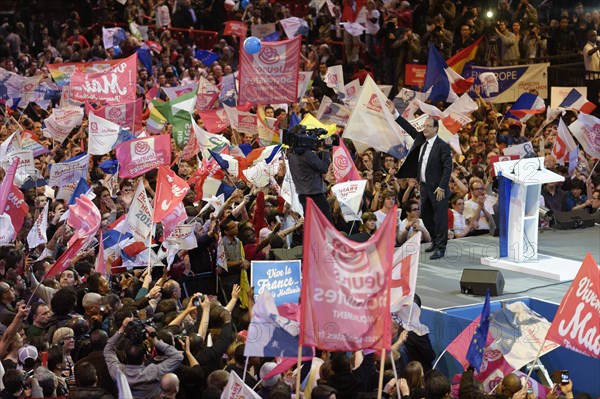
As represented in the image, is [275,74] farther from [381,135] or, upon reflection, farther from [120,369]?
[120,369]

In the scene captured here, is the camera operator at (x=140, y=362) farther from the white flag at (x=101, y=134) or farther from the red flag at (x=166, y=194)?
the white flag at (x=101, y=134)

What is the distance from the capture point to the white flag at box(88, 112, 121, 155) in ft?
55.1

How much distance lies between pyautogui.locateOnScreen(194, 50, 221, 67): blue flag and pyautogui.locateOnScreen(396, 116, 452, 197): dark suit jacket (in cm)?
1204

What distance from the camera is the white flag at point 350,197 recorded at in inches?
560

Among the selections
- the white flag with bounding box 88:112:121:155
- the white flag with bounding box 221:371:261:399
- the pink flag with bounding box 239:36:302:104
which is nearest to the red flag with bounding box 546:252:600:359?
the white flag with bounding box 221:371:261:399

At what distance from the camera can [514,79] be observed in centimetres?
2266

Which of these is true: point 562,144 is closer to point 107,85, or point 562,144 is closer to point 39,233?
point 107,85

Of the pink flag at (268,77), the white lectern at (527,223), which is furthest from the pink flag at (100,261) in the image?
the pink flag at (268,77)

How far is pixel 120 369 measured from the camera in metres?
9.12

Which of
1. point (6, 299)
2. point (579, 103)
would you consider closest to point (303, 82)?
point (579, 103)

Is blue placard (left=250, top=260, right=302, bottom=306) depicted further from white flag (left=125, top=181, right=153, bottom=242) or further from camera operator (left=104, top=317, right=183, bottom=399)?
white flag (left=125, top=181, right=153, bottom=242)

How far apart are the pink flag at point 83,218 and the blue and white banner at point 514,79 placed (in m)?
11.0

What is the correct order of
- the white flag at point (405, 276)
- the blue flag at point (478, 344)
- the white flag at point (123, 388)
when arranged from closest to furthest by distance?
the white flag at point (123, 388), the blue flag at point (478, 344), the white flag at point (405, 276)

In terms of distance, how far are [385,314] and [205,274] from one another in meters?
4.65
